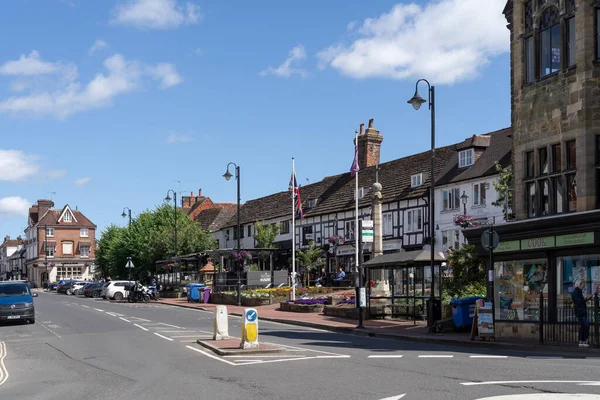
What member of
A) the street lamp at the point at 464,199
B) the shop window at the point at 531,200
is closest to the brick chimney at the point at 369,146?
the street lamp at the point at 464,199

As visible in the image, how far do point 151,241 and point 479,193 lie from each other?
108 ft

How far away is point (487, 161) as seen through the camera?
47750mm

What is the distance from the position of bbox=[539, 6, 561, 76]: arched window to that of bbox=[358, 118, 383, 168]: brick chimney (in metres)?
38.0

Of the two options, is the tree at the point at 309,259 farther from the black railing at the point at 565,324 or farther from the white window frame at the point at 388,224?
the black railing at the point at 565,324

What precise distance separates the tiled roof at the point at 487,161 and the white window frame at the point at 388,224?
4.73 m

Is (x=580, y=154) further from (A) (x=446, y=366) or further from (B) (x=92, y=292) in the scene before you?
(B) (x=92, y=292)

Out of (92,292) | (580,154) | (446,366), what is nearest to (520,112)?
(580,154)

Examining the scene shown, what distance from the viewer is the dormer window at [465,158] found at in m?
49.8

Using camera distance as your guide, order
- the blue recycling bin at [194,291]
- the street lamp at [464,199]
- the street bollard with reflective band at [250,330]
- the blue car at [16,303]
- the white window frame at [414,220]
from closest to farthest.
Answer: the street bollard with reflective band at [250,330]
the blue car at [16,303]
the street lamp at [464,199]
the blue recycling bin at [194,291]
the white window frame at [414,220]

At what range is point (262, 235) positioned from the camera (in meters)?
66.6

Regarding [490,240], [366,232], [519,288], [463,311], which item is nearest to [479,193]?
→ [366,232]

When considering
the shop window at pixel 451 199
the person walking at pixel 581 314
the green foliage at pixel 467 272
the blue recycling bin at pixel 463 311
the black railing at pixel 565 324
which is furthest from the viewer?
the shop window at pixel 451 199

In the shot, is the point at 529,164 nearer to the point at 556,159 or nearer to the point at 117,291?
the point at 556,159

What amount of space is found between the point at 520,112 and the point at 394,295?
9.98 metres
